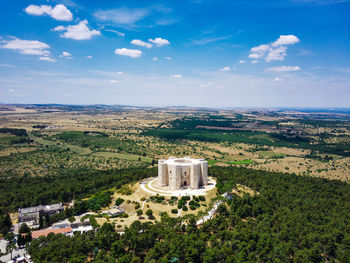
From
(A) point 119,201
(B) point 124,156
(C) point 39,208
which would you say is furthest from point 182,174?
(B) point 124,156

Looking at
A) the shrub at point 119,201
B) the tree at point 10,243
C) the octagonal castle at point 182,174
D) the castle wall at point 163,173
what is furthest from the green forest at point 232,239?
the castle wall at point 163,173

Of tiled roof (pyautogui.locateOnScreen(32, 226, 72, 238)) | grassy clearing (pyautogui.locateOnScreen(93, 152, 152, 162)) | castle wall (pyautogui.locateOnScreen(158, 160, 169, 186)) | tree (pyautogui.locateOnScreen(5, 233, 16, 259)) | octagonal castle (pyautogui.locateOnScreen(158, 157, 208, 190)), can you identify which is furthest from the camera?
grassy clearing (pyautogui.locateOnScreen(93, 152, 152, 162))

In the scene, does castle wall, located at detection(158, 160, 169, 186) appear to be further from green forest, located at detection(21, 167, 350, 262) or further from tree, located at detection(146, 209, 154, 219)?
green forest, located at detection(21, 167, 350, 262)

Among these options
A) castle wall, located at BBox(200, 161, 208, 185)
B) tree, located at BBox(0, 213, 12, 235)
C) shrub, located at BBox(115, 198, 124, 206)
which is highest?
castle wall, located at BBox(200, 161, 208, 185)

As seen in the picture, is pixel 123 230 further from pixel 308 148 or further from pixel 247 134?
pixel 247 134

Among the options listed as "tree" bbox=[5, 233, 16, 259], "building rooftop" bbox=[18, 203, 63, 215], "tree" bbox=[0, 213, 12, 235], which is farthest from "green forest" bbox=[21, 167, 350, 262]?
"building rooftop" bbox=[18, 203, 63, 215]

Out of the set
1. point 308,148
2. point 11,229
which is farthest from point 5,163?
point 308,148
